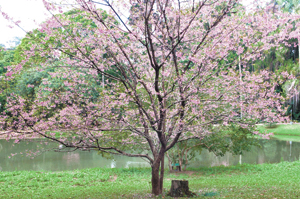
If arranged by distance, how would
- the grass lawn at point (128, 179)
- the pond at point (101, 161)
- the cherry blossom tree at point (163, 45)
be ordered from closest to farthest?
the cherry blossom tree at point (163, 45), the grass lawn at point (128, 179), the pond at point (101, 161)

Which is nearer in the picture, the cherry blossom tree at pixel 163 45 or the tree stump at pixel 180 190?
the cherry blossom tree at pixel 163 45

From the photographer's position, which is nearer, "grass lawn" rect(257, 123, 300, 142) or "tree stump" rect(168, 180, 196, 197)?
"tree stump" rect(168, 180, 196, 197)

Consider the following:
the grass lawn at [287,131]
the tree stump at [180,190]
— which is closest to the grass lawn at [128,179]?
the tree stump at [180,190]

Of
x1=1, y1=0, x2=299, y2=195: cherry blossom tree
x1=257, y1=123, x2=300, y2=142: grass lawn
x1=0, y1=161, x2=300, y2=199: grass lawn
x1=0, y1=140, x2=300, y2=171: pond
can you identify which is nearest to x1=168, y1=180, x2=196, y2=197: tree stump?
x1=1, y1=0, x2=299, y2=195: cherry blossom tree

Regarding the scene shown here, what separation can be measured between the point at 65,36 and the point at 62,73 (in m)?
1.38

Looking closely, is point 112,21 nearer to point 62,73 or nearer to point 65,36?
point 65,36

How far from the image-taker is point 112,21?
5.85m

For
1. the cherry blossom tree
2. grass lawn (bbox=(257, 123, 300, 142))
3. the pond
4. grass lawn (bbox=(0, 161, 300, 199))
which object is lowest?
the pond

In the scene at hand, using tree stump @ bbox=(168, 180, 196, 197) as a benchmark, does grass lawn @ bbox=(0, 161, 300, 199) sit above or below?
below

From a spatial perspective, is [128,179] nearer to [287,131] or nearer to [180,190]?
[180,190]

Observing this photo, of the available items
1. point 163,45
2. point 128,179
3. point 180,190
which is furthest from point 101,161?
point 163,45

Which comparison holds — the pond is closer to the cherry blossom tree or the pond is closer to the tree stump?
the tree stump

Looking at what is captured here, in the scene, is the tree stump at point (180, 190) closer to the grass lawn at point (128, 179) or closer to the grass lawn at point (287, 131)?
the grass lawn at point (128, 179)

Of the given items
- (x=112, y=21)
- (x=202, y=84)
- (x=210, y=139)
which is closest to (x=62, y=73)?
(x=112, y=21)
